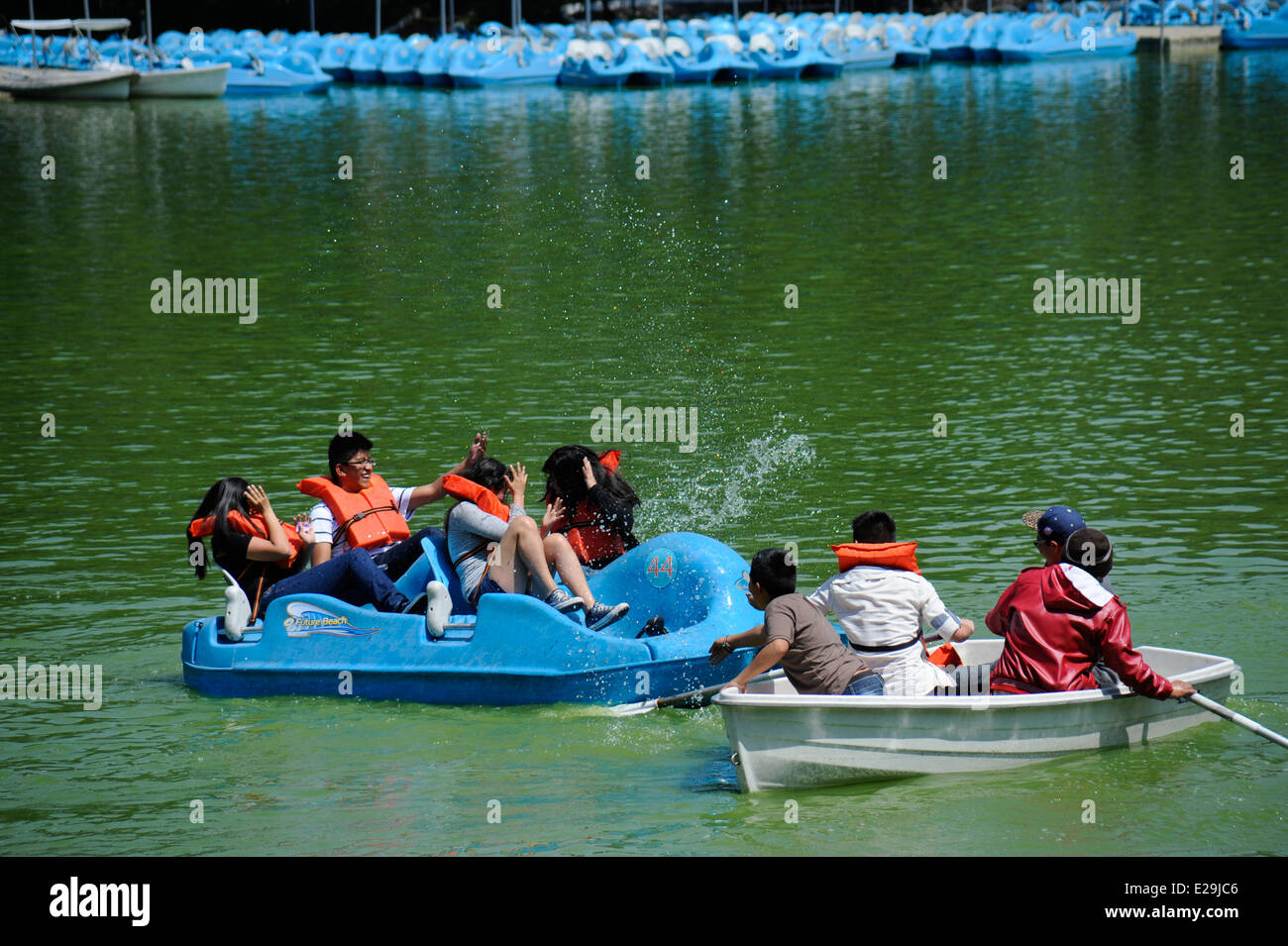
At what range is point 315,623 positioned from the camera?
9406 millimetres

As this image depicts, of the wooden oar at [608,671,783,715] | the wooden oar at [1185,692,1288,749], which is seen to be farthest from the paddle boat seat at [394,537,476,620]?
the wooden oar at [1185,692,1288,749]

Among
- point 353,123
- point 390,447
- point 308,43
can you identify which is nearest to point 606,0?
point 308,43

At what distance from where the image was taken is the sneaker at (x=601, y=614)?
9.34m

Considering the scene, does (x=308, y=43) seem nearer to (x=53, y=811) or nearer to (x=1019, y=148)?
(x=1019, y=148)

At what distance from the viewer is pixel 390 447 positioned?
1440cm

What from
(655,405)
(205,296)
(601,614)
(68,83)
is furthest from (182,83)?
(601,614)

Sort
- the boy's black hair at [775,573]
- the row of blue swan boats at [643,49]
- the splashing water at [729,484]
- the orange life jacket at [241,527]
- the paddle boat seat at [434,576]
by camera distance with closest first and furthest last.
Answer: the boy's black hair at [775,573]
the orange life jacket at [241,527]
the paddle boat seat at [434,576]
the splashing water at [729,484]
the row of blue swan boats at [643,49]

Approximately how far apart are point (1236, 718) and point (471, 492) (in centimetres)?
422

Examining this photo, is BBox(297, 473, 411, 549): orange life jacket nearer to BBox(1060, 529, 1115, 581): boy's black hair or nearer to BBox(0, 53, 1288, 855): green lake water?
BBox(0, 53, 1288, 855): green lake water

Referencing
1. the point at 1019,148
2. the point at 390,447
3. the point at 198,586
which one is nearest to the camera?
the point at 198,586

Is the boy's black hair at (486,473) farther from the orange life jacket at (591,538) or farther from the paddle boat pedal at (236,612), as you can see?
the paddle boat pedal at (236,612)

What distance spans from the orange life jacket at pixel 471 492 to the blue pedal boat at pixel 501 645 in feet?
1.35

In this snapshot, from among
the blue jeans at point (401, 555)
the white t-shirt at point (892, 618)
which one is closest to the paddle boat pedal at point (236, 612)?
the blue jeans at point (401, 555)
